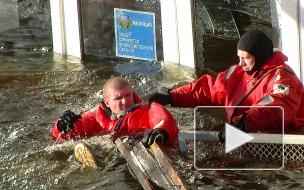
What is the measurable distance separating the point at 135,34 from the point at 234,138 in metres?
4.28

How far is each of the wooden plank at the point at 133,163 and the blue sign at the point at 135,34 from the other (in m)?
4.11

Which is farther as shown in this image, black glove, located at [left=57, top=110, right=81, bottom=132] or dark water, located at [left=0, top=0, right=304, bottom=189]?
black glove, located at [left=57, top=110, right=81, bottom=132]

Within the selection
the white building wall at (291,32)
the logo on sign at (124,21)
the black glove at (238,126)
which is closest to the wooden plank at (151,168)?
the black glove at (238,126)

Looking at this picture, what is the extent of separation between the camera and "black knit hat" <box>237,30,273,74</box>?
7.06 m

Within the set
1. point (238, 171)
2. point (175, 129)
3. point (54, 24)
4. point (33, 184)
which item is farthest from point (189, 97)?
point (54, 24)

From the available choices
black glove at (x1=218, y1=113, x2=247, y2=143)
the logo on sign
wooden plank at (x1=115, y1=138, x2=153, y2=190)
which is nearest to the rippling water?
wooden plank at (x1=115, y1=138, x2=153, y2=190)

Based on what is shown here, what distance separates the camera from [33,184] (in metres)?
6.70

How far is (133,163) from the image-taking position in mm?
6555

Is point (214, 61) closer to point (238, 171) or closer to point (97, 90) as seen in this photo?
point (97, 90)

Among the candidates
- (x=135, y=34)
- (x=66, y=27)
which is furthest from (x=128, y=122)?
(x=66, y=27)

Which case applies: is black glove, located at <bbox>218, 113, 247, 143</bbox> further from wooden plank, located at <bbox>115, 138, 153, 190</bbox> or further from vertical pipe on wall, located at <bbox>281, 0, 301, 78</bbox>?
vertical pipe on wall, located at <bbox>281, 0, 301, 78</bbox>

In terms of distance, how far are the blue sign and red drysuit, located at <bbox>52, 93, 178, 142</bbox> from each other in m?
3.15

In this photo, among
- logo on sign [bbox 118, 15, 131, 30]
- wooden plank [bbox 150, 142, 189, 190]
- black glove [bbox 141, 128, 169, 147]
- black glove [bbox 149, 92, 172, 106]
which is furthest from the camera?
logo on sign [bbox 118, 15, 131, 30]

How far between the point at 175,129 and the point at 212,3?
3.44 metres
